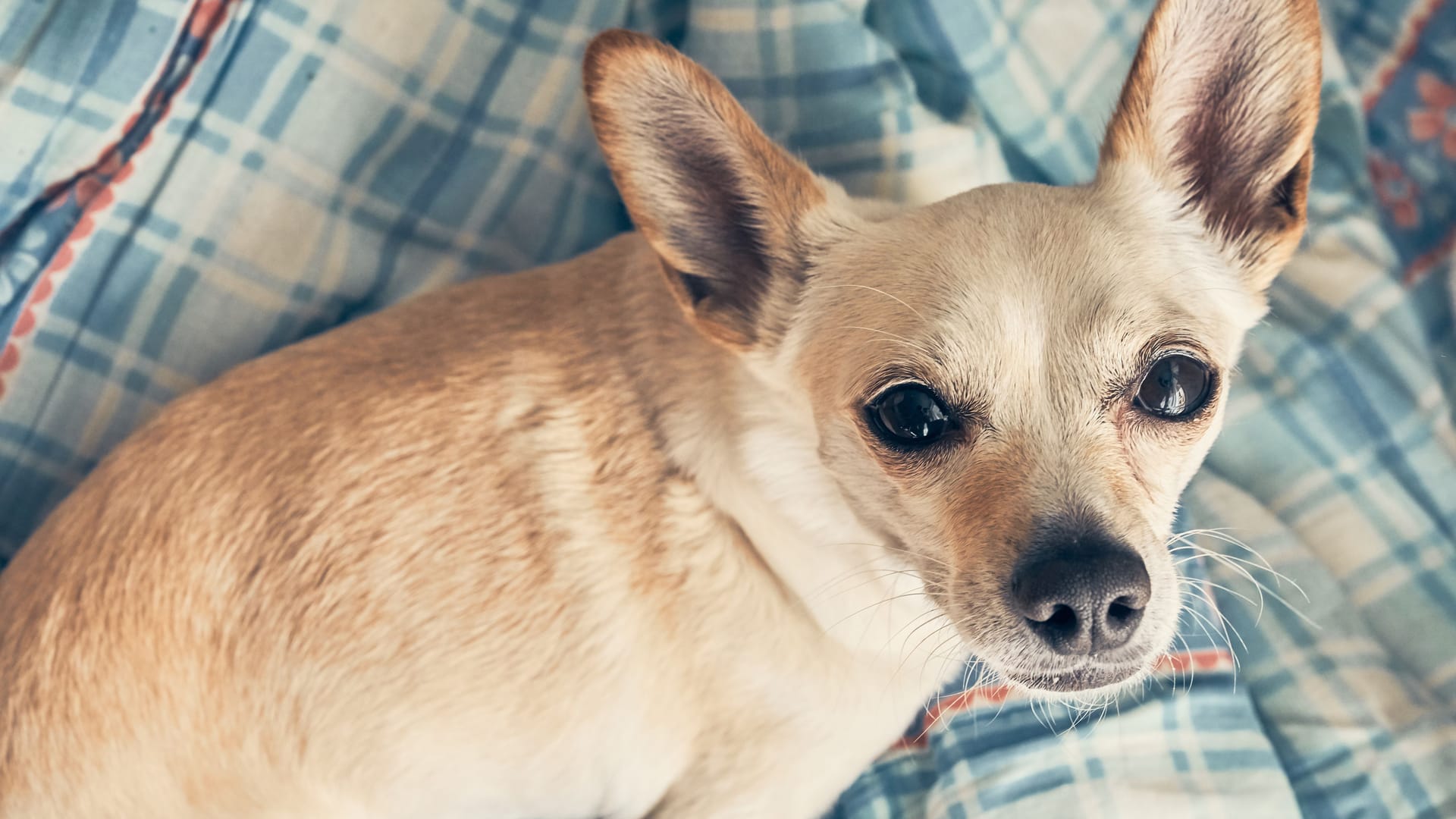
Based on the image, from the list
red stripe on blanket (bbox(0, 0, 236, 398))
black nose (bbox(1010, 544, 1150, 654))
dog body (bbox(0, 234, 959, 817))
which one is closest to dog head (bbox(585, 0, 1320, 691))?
black nose (bbox(1010, 544, 1150, 654))

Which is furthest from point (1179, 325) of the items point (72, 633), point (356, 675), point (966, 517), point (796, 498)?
point (72, 633)

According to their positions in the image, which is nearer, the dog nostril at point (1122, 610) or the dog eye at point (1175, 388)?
the dog nostril at point (1122, 610)

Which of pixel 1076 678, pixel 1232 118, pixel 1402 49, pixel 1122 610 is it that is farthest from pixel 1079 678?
pixel 1402 49

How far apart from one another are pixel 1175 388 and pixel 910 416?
1.31ft

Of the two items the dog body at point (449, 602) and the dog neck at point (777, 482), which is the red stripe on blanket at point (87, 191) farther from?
the dog neck at point (777, 482)

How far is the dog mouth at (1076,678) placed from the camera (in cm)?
155

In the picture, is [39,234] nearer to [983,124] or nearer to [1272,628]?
[983,124]

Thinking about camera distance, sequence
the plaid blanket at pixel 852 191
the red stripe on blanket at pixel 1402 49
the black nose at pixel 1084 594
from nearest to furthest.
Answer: the black nose at pixel 1084 594 → the plaid blanket at pixel 852 191 → the red stripe on blanket at pixel 1402 49

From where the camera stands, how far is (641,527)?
6.02 ft

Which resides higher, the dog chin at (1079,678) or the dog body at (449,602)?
the dog chin at (1079,678)

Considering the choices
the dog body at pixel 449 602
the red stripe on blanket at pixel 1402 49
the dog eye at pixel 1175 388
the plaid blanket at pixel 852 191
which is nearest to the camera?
the dog eye at pixel 1175 388

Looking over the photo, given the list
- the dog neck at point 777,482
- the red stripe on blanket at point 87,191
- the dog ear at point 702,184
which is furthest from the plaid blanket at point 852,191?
the dog ear at point 702,184

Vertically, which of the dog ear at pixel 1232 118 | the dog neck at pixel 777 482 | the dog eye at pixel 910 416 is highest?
the dog ear at pixel 1232 118

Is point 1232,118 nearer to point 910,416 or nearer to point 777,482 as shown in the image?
point 910,416
